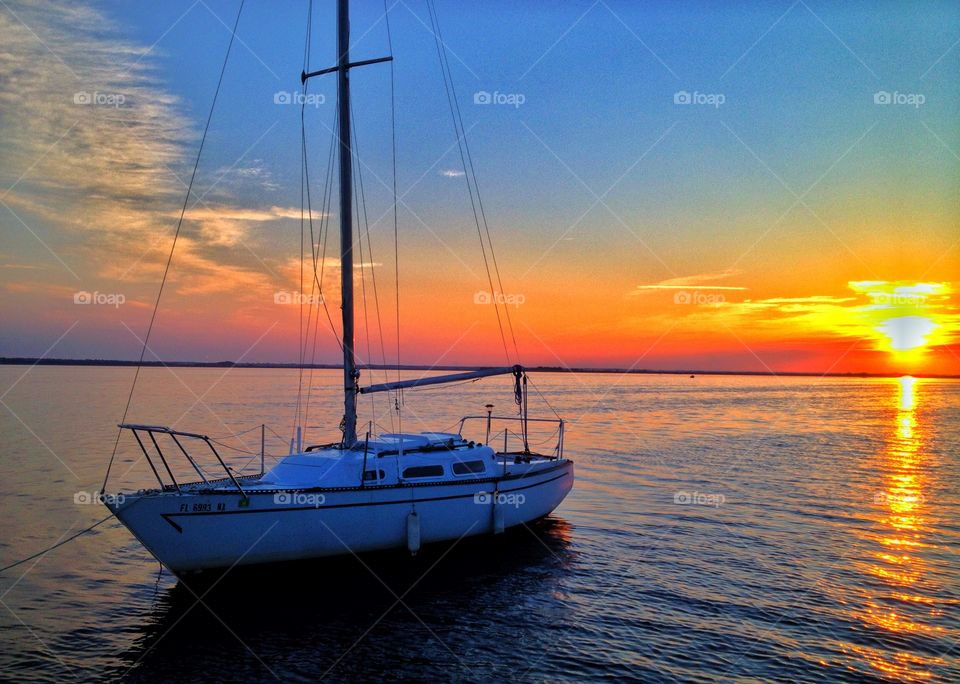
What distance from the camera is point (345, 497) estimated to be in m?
17.9

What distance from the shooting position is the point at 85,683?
1223 centimetres

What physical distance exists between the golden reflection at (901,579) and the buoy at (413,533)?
35.9ft

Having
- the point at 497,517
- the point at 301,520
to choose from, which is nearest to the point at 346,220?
the point at 301,520

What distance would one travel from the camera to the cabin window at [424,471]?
760 inches

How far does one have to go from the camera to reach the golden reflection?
13406 mm

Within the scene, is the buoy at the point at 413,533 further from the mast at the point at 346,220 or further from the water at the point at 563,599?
the mast at the point at 346,220

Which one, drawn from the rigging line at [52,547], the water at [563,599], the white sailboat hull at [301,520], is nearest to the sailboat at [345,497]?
the white sailboat hull at [301,520]

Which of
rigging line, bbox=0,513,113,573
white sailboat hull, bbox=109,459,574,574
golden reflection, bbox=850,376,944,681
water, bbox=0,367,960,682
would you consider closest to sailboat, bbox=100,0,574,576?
white sailboat hull, bbox=109,459,574,574

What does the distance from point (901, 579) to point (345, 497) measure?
1566cm

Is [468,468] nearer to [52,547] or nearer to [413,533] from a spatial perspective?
Result: [413,533]

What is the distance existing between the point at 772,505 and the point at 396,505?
1711 centimetres

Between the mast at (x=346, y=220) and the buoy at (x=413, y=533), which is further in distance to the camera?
the mast at (x=346, y=220)

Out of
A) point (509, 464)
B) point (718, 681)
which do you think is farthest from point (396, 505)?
point (718, 681)

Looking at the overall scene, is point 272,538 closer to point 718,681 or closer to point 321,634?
point 321,634
